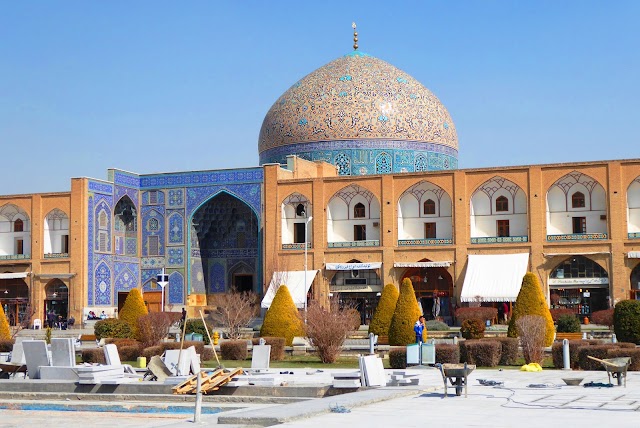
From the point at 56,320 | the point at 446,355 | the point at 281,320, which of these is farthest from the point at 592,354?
the point at 56,320

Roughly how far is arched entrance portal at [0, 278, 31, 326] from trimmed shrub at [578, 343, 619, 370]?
87.1 feet

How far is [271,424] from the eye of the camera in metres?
10.2

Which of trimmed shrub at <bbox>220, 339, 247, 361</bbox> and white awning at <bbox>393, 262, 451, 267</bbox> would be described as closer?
trimmed shrub at <bbox>220, 339, 247, 361</bbox>

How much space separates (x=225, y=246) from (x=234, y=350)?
18.3 m

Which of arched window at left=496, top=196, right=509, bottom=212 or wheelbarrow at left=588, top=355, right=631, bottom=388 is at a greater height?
arched window at left=496, top=196, right=509, bottom=212

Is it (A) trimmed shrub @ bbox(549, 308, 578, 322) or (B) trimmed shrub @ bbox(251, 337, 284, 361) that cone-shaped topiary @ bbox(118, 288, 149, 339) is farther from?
(A) trimmed shrub @ bbox(549, 308, 578, 322)

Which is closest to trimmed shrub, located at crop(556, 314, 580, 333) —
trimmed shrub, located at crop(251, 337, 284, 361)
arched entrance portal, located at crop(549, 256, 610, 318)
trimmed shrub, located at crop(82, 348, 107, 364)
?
arched entrance portal, located at crop(549, 256, 610, 318)

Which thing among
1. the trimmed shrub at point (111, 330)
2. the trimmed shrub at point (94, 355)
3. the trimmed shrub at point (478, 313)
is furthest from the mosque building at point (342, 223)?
the trimmed shrub at point (94, 355)

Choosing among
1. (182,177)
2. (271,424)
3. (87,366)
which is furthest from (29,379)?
(182,177)

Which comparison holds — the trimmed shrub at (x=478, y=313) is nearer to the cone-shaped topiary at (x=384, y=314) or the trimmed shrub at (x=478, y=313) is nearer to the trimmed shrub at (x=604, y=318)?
the trimmed shrub at (x=604, y=318)

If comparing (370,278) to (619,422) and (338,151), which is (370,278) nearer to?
(338,151)

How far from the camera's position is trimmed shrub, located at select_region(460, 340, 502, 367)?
19.7m

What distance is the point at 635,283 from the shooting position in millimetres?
34594

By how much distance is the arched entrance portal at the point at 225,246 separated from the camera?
40844mm
